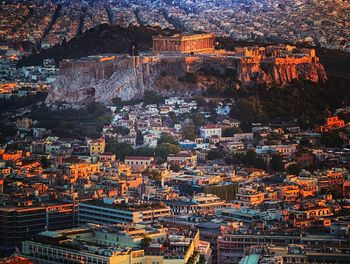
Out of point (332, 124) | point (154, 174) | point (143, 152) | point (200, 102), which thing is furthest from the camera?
point (200, 102)

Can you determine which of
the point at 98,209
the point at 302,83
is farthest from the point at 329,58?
the point at 98,209

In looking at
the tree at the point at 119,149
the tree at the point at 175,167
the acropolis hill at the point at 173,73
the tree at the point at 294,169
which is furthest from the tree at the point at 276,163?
the acropolis hill at the point at 173,73

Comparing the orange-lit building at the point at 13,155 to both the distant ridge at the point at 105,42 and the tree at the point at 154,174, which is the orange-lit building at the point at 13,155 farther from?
the distant ridge at the point at 105,42

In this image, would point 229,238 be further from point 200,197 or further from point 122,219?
point 200,197

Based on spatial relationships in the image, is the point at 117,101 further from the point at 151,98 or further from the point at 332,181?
the point at 332,181

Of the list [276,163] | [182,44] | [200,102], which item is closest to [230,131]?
[200,102]

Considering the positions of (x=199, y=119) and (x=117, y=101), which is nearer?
(x=199, y=119)
